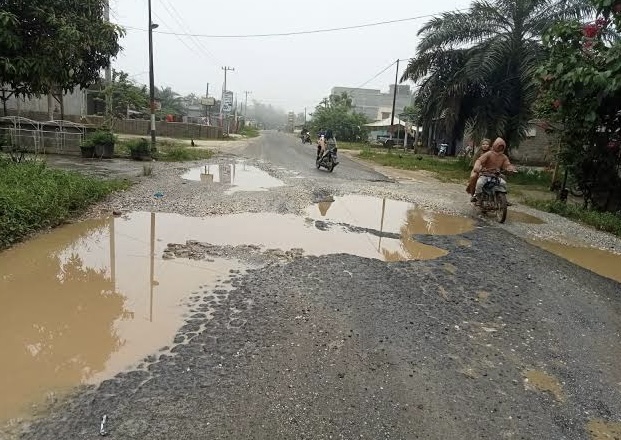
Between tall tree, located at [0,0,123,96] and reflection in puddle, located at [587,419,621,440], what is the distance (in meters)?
8.99

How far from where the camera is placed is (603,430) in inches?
108

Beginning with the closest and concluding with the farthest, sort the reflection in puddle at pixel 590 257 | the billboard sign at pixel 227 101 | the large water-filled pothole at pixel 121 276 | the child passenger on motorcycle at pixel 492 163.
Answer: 1. the large water-filled pothole at pixel 121 276
2. the reflection in puddle at pixel 590 257
3. the child passenger on motorcycle at pixel 492 163
4. the billboard sign at pixel 227 101

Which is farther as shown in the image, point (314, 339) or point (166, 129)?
point (166, 129)

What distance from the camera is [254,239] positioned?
646 centimetres

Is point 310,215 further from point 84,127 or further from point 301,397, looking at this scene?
point 84,127

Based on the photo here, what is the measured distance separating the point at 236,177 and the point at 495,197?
697 centimetres

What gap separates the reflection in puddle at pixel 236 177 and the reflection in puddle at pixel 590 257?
6.09 metres

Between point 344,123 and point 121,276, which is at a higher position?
point 344,123

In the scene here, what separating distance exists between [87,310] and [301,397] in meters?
2.26

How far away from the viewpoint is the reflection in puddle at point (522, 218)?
9.23m

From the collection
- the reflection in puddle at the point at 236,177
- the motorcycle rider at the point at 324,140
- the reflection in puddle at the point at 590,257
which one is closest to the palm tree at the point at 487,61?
the motorcycle rider at the point at 324,140

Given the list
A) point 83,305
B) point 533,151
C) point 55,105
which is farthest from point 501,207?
point 55,105

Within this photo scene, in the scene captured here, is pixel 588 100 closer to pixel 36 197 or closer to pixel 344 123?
pixel 36 197

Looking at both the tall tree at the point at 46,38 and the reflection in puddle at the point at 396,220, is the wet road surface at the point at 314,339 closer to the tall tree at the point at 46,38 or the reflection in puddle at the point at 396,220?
the reflection in puddle at the point at 396,220
